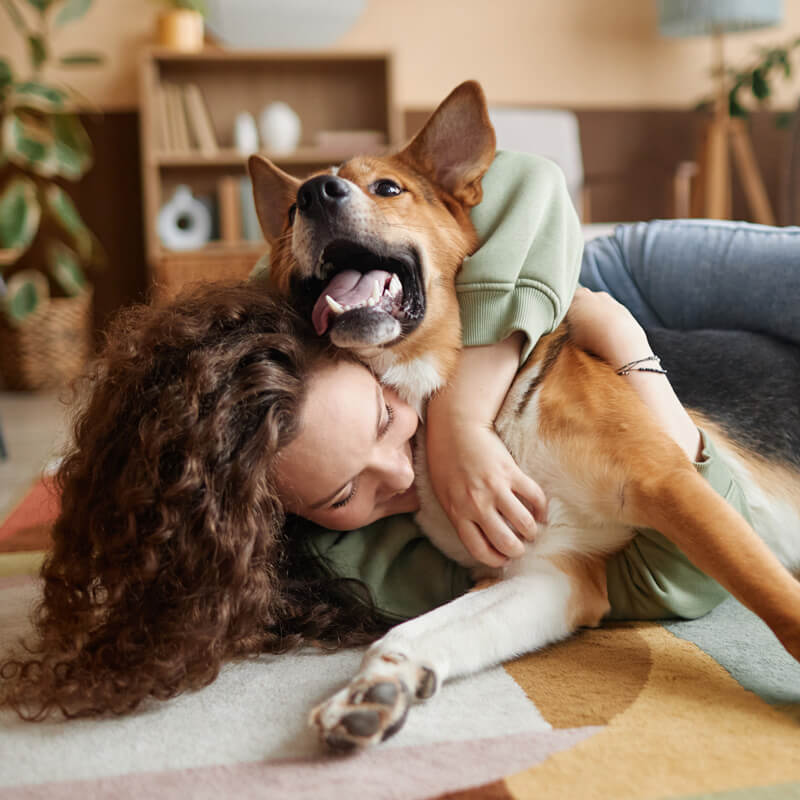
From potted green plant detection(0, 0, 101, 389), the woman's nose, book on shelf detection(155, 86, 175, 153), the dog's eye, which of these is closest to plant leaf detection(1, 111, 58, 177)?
potted green plant detection(0, 0, 101, 389)

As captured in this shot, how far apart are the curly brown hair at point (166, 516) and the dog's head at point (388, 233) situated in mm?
119

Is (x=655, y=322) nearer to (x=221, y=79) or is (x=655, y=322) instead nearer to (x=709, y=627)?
(x=709, y=627)

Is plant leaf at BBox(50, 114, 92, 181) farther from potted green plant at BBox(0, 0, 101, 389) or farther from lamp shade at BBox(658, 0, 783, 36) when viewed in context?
lamp shade at BBox(658, 0, 783, 36)

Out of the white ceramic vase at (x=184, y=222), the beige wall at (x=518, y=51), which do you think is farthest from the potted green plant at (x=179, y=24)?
the white ceramic vase at (x=184, y=222)

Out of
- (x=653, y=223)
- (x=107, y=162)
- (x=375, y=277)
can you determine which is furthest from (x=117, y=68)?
(x=375, y=277)

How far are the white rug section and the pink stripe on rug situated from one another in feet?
0.06

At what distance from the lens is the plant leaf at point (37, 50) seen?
4.24 m

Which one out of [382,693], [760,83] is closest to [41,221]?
[760,83]

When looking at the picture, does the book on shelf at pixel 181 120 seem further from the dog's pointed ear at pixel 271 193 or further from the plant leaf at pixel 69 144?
the dog's pointed ear at pixel 271 193

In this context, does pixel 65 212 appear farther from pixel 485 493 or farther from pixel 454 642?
pixel 454 642

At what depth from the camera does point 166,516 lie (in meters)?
1.06

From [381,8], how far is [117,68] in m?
1.52

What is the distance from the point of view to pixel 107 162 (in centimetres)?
498

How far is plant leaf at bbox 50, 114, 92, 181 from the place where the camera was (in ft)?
14.0
